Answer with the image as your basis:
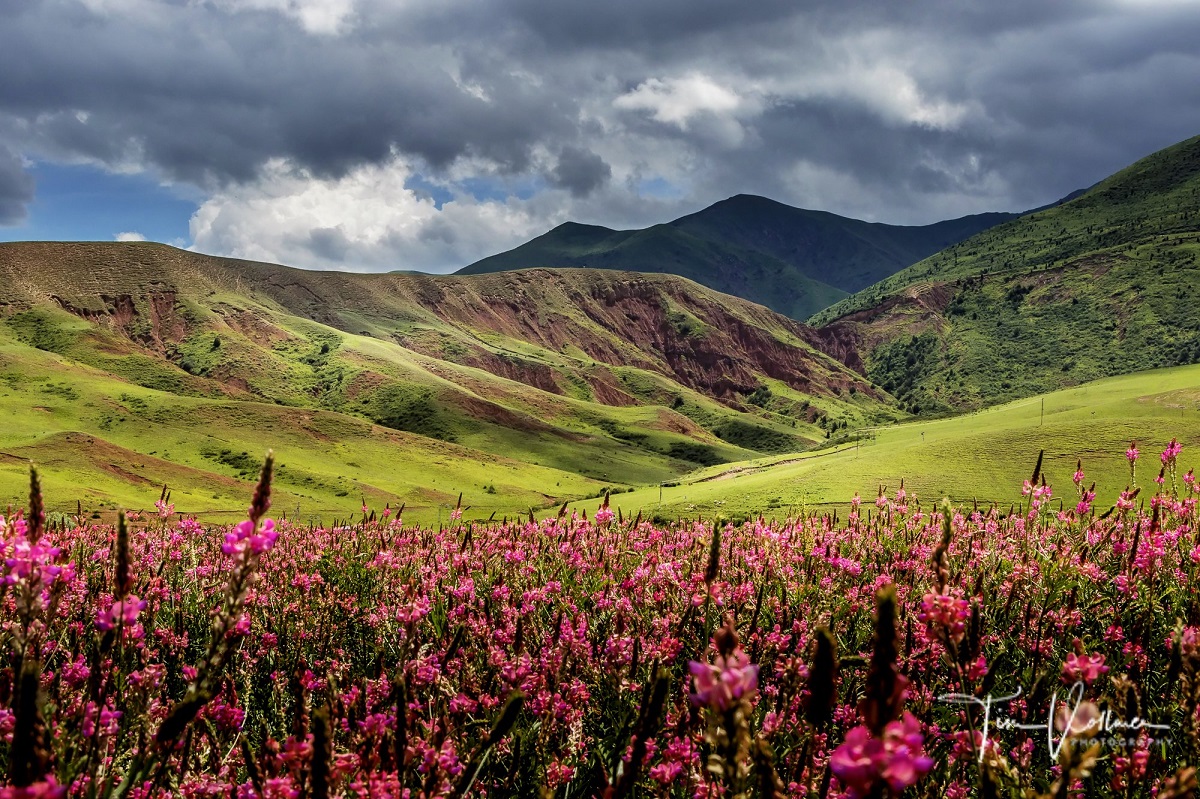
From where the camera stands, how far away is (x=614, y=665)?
510 cm

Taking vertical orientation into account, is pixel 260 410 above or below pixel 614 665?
below

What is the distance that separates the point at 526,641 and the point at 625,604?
2.64 ft

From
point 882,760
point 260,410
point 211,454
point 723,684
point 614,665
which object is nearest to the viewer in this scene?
point 882,760

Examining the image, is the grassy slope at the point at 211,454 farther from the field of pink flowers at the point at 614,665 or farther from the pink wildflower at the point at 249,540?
the pink wildflower at the point at 249,540

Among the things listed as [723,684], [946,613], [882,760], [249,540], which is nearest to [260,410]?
[249,540]

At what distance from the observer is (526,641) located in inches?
227

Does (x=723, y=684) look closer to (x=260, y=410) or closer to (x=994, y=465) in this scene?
(x=994, y=465)

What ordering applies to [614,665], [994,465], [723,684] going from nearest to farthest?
[723,684]
[614,665]
[994,465]

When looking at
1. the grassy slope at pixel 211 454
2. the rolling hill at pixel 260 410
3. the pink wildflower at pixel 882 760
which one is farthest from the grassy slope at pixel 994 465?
the pink wildflower at pixel 882 760

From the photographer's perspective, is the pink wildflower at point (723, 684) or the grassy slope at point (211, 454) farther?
the grassy slope at point (211, 454)

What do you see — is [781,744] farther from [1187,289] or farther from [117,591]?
[1187,289]

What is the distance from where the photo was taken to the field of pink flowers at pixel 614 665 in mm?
2121

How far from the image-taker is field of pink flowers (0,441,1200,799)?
2.12 metres

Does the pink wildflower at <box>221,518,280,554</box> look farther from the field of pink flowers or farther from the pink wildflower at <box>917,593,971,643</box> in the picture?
the pink wildflower at <box>917,593,971,643</box>
